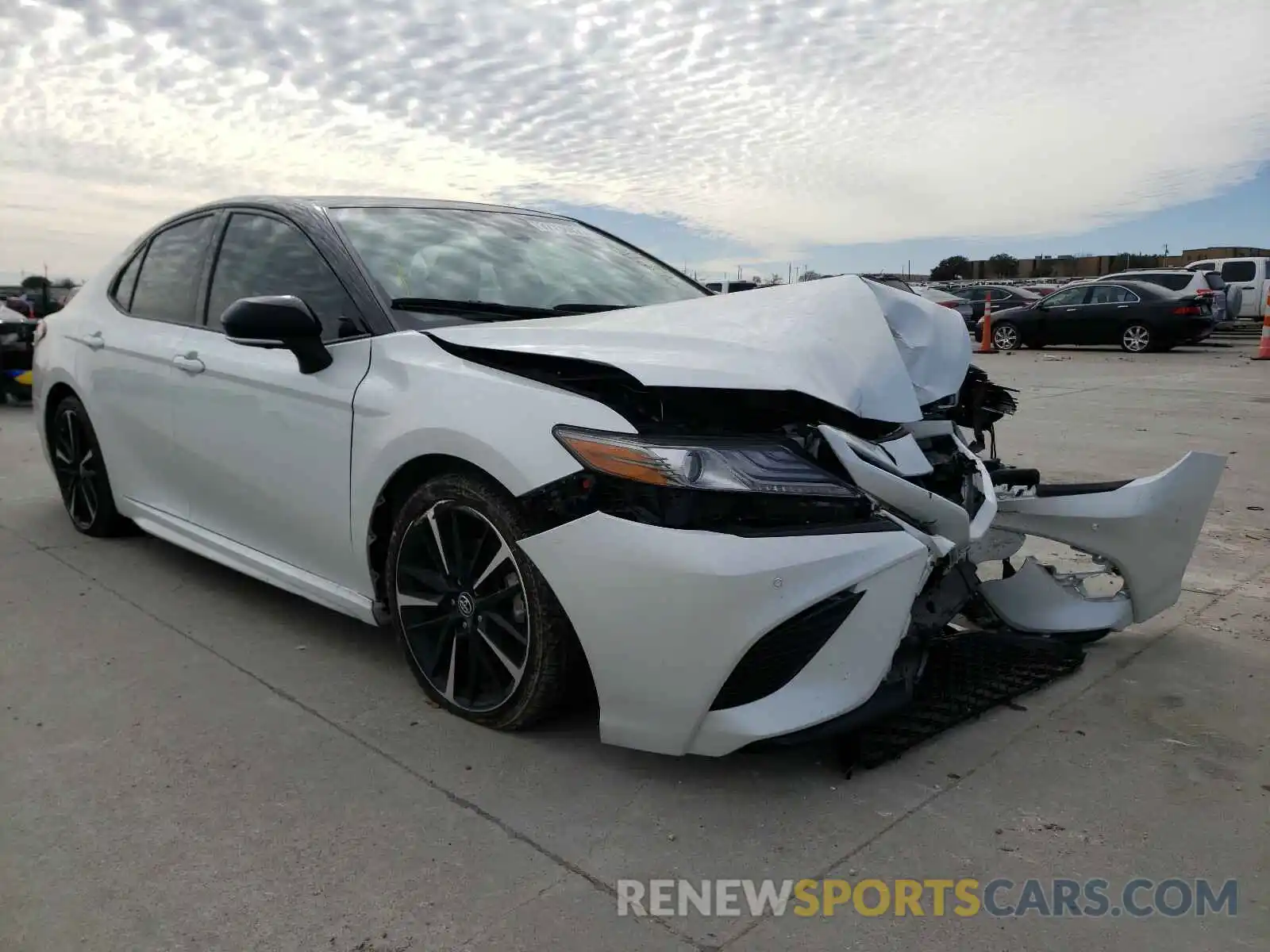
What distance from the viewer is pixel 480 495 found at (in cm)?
262

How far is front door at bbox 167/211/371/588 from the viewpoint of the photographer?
3084 millimetres

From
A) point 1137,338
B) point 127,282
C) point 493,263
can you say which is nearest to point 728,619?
point 493,263

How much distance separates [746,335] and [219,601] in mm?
2595

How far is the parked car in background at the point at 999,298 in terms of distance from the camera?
2505 centimetres

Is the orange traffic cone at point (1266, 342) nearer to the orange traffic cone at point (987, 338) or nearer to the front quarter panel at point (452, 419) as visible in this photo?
the orange traffic cone at point (987, 338)

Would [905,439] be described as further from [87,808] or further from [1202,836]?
[87,808]

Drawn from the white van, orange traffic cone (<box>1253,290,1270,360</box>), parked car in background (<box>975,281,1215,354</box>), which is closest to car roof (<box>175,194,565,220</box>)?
orange traffic cone (<box>1253,290,1270,360</box>)

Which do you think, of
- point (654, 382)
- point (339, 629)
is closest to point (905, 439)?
point (654, 382)

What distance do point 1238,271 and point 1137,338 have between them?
7.98m

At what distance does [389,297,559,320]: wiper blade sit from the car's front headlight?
36.7 inches

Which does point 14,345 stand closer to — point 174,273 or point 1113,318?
point 174,273

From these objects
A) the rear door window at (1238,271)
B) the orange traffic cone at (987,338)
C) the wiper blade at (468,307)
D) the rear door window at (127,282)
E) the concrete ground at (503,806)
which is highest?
the rear door window at (1238,271)

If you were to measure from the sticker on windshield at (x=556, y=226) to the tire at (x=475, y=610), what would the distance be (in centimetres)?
158

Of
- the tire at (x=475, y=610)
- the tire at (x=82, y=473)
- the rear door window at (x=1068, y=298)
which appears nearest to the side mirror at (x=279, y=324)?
the tire at (x=475, y=610)
